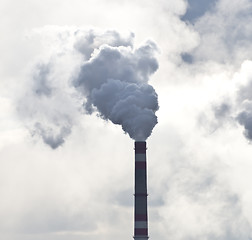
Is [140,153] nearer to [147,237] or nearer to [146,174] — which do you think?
[146,174]

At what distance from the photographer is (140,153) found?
75.7 metres

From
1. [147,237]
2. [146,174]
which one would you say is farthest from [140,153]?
[147,237]

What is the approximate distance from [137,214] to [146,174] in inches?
177

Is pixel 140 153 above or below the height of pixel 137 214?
above

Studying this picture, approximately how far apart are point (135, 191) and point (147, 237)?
507cm

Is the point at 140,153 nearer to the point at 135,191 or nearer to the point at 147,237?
the point at 135,191

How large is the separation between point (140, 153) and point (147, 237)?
9035 millimetres

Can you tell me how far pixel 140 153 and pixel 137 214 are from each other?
6.60m

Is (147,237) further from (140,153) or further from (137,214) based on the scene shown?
(140,153)

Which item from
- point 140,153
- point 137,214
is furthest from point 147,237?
point 140,153

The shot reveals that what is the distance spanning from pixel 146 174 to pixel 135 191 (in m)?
2.30

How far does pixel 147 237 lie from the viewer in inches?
2933

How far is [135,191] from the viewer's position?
245ft

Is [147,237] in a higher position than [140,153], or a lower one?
lower
